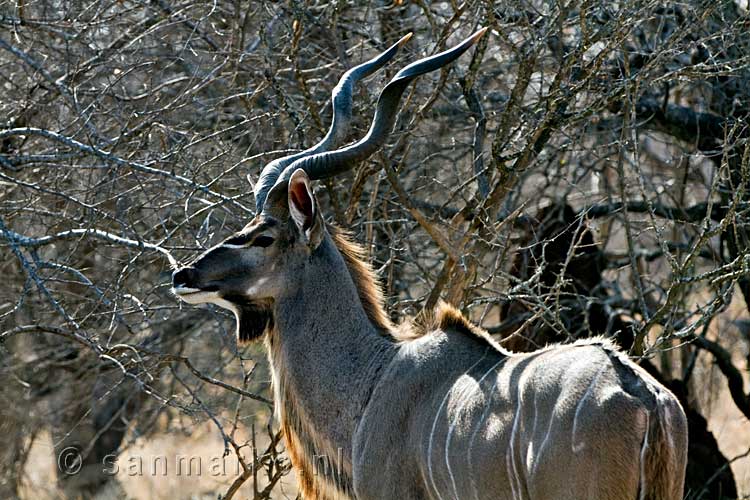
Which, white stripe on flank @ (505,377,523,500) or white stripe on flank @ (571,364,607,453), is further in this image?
white stripe on flank @ (505,377,523,500)

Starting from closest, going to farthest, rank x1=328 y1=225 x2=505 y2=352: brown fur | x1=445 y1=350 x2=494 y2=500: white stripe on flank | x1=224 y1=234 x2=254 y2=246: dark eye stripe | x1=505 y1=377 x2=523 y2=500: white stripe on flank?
x1=505 y1=377 x2=523 y2=500: white stripe on flank, x1=445 y1=350 x2=494 y2=500: white stripe on flank, x1=328 y1=225 x2=505 y2=352: brown fur, x1=224 y1=234 x2=254 y2=246: dark eye stripe

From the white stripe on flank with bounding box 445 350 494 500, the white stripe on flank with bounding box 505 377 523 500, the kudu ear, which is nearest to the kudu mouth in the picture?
the kudu ear

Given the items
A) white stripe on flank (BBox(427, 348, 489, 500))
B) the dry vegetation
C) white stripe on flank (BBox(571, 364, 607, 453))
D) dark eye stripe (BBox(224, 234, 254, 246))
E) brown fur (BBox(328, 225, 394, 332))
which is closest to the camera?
white stripe on flank (BBox(571, 364, 607, 453))

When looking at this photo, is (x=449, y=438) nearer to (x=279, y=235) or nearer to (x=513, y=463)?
(x=513, y=463)

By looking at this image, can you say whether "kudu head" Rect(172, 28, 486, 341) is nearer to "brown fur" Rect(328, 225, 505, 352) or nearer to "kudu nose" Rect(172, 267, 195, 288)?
"kudu nose" Rect(172, 267, 195, 288)

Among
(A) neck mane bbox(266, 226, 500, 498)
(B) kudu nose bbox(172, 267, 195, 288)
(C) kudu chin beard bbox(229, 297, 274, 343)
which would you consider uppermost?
(B) kudu nose bbox(172, 267, 195, 288)

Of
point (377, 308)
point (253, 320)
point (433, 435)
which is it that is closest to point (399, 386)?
point (433, 435)

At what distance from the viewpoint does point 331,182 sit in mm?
4949

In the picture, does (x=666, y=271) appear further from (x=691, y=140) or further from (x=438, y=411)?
(x=438, y=411)

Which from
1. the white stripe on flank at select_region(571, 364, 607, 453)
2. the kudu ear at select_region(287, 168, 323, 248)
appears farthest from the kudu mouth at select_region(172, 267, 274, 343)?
the white stripe on flank at select_region(571, 364, 607, 453)

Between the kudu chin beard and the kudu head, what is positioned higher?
the kudu head

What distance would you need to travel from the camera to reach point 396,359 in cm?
375

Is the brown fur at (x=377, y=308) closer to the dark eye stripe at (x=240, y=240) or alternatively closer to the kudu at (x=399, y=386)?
the kudu at (x=399, y=386)

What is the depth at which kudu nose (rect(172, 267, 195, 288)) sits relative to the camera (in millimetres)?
3691
